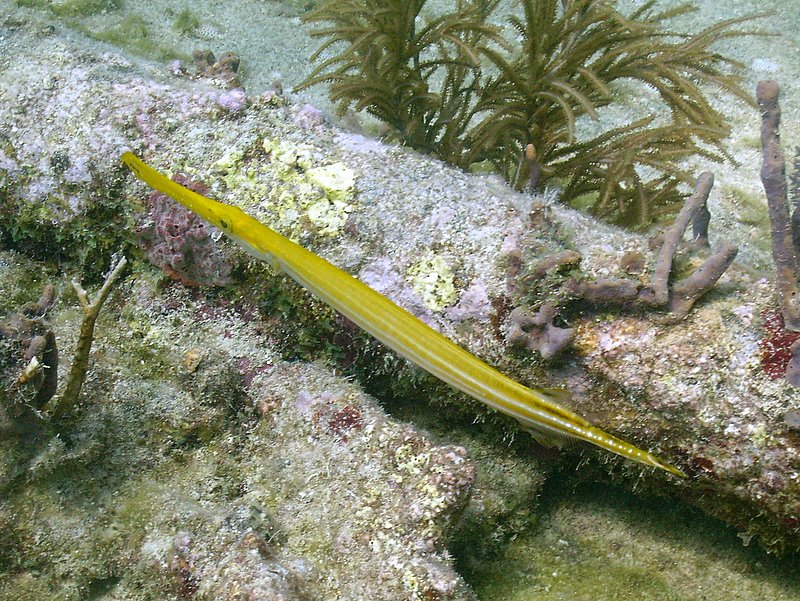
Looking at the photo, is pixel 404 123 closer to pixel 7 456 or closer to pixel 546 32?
pixel 546 32

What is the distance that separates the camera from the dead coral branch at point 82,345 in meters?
2.69

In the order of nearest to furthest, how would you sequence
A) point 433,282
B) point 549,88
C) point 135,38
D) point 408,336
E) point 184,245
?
1. point 408,336
2. point 433,282
3. point 184,245
4. point 549,88
5. point 135,38

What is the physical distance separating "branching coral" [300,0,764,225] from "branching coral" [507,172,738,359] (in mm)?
1519

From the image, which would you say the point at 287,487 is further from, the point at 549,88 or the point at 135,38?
the point at 135,38

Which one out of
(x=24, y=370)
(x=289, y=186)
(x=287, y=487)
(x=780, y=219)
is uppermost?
(x=780, y=219)

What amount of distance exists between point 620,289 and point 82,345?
110 inches

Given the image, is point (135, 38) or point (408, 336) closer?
point (408, 336)

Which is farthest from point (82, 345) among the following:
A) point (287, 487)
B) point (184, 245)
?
point (287, 487)

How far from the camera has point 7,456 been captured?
2.79 meters

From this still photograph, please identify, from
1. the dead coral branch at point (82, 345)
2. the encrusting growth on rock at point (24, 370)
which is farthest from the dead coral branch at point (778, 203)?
the encrusting growth on rock at point (24, 370)

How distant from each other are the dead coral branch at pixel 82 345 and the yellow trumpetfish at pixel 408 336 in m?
Result: 0.67

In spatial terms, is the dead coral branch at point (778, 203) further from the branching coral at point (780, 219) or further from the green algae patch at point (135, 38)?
the green algae patch at point (135, 38)

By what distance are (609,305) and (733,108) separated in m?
5.19

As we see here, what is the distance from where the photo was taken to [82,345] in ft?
9.14
